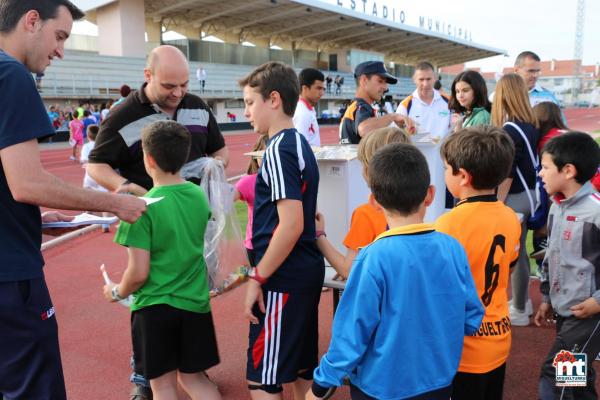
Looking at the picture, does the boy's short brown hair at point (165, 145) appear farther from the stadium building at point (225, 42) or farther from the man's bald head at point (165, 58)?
the stadium building at point (225, 42)

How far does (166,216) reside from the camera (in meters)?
2.29

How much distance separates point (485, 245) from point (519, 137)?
190 cm

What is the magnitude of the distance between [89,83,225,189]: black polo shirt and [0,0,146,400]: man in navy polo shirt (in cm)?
88

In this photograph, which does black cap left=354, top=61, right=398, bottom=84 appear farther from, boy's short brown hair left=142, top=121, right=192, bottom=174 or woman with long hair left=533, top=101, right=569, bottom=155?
boy's short brown hair left=142, top=121, right=192, bottom=174

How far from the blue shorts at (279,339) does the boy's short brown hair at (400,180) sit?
756 mm

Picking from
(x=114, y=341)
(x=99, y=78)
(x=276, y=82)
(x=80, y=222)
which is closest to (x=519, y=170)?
(x=276, y=82)

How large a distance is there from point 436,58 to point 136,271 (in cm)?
7818

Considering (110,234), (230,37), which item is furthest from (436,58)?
(110,234)

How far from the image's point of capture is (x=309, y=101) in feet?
19.1

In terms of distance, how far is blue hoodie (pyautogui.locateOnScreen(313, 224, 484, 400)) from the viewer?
1.62m

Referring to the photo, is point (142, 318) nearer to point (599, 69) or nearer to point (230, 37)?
point (230, 37)

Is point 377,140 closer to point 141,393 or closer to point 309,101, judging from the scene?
point 141,393

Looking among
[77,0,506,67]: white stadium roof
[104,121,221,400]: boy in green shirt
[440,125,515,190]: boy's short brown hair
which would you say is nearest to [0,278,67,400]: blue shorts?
[104,121,221,400]: boy in green shirt

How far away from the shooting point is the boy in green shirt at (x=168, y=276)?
7.54 ft
